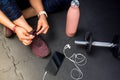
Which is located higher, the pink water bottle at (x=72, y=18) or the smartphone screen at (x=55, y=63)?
the pink water bottle at (x=72, y=18)

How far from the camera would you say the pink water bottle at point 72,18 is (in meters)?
1.06

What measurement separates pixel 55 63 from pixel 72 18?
267 millimetres

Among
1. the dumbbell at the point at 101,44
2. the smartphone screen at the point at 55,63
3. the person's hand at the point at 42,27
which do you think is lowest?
the smartphone screen at the point at 55,63

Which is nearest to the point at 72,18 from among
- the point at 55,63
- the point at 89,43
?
the point at 89,43

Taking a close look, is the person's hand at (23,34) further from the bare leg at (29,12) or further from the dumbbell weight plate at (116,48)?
the dumbbell weight plate at (116,48)

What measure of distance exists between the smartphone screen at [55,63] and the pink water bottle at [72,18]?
15 centimetres

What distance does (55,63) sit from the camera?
1138mm

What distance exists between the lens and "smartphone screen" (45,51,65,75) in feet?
3.67

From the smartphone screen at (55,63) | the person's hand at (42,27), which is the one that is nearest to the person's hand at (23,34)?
the person's hand at (42,27)

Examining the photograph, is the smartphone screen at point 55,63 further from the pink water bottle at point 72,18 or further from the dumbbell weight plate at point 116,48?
the dumbbell weight plate at point 116,48

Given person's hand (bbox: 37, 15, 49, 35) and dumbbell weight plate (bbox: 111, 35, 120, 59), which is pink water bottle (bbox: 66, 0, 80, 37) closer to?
person's hand (bbox: 37, 15, 49, 35)

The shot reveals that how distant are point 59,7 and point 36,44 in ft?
0.99

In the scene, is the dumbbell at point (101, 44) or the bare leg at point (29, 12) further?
the bare leg at point (29, 12)

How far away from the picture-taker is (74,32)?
1.20 metres
